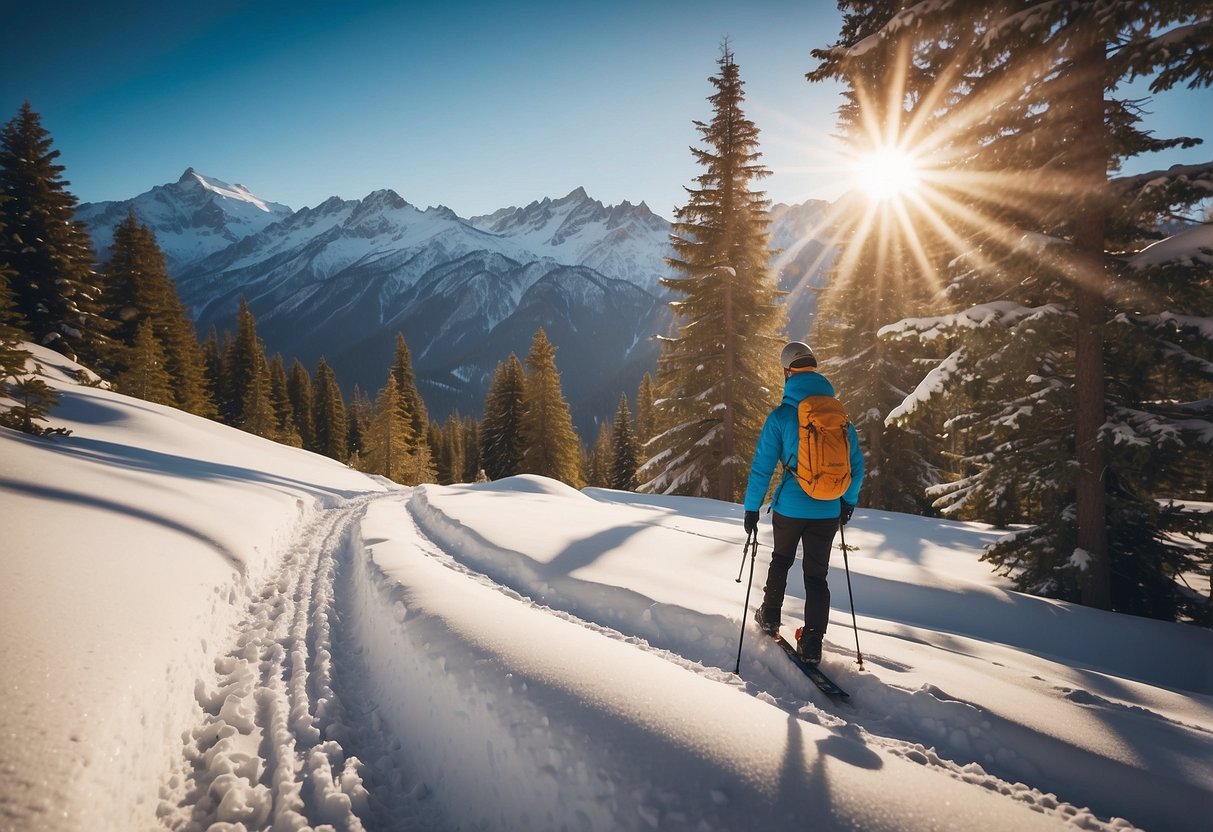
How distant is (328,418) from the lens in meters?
55.0

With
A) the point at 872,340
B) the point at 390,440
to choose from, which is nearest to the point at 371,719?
the point at 872,340

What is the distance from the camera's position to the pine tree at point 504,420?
1404 inches

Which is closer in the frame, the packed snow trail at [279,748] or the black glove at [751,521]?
the packed snow trail at [279,748]

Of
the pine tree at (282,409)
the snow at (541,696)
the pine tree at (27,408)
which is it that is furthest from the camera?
the pine tree at (282,409)

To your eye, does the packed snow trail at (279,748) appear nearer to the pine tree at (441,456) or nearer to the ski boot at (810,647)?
the ski boot at (810,647)

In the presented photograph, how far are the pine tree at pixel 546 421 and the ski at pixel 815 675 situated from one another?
28.2 m

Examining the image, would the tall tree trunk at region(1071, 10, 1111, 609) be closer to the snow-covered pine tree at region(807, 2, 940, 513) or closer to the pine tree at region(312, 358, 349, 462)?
the snow-covered pine tree at region(807, 2, 940, 513)

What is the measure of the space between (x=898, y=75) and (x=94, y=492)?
1302 cm

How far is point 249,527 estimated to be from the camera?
8.31 metres

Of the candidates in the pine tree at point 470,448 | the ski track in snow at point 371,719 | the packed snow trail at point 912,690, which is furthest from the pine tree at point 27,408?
the pine tree at point 470,448

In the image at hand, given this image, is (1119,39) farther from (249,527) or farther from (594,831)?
(249,527)

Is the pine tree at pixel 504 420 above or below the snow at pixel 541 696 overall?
above

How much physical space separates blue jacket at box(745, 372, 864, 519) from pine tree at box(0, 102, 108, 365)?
35.1 metres

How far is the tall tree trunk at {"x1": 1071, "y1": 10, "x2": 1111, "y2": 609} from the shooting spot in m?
5.62
